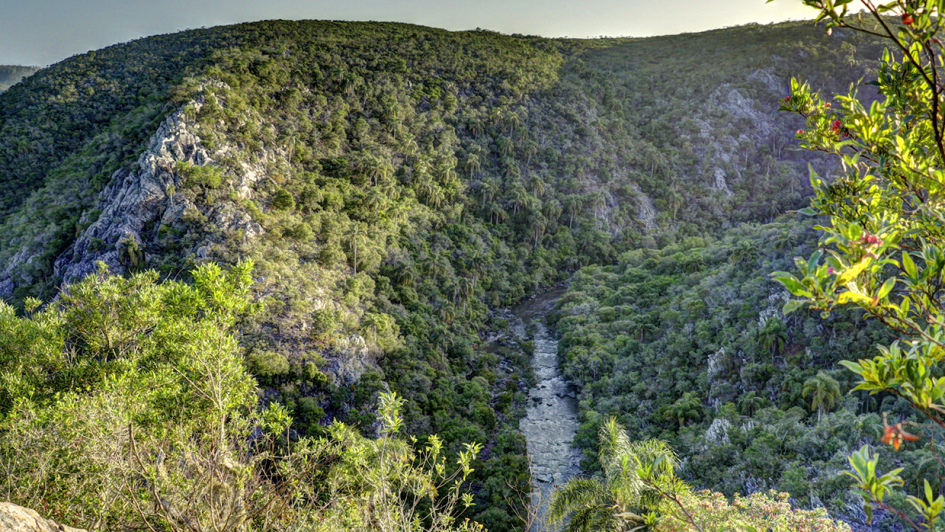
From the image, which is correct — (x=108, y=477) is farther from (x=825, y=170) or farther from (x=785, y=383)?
(x=825, y=170)

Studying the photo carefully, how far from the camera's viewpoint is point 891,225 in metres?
2.88

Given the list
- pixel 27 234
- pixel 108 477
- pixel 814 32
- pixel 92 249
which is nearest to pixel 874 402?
pixel 108 477

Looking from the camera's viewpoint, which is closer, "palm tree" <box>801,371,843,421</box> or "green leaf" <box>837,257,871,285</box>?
"green leaf" <box>837,257,871,285</box>

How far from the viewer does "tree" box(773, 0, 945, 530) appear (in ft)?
8.46

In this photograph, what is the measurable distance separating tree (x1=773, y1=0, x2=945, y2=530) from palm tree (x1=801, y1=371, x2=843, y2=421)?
2600 cm

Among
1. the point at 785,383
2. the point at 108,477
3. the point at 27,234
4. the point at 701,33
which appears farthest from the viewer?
the point at 701,33

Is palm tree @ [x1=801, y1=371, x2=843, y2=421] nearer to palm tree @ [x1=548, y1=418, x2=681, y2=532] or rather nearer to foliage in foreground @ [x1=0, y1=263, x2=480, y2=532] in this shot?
palm tree @ [x1=548, y1=418, x2=681, y2=532]

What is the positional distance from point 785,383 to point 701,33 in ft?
378

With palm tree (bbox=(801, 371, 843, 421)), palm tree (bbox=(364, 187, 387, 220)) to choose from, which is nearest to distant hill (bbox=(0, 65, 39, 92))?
palm tree (bbox=(364, 187, 387, 220))

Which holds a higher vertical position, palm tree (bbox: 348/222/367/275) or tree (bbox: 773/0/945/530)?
tree (bbox: 773/0/945/530)

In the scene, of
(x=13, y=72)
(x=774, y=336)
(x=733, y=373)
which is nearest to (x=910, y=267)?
→ (x=774, y=336)

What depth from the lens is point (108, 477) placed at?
713 centimetres

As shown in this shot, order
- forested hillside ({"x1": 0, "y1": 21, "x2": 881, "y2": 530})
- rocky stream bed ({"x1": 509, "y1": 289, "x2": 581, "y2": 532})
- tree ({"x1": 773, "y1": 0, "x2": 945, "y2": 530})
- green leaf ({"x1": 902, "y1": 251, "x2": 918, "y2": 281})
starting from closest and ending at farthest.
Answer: tree ({"x1": 773, "y1": 0, "x2": 945, "y2": 530}) < green leaf ({"x1": 902, "y1": 251, "x2": 918, "y2": 281}) < rocky stream bed ({"x1": 509, "y1": 289, "x2": 581, "y2": 532}) < forested hillside ({"x1": 0, "y1": 21, "x2": 881, "y2": 530})

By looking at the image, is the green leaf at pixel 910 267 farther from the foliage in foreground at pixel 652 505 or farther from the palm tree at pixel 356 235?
the palm tree at pixel 356 235
